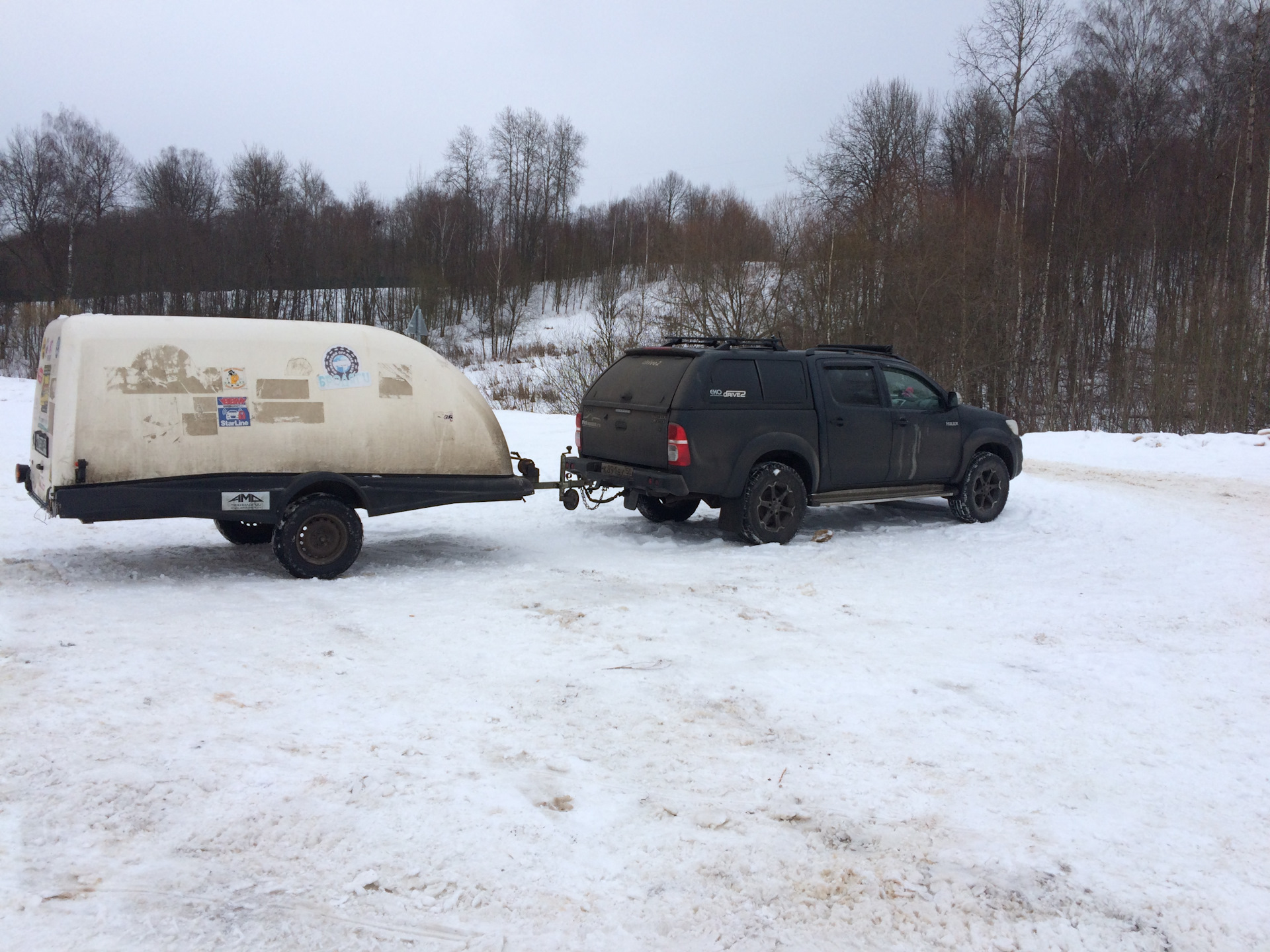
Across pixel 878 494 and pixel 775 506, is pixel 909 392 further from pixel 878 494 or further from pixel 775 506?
pixel 775 506

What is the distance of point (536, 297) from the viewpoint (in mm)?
69812

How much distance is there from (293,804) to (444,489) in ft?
14.9

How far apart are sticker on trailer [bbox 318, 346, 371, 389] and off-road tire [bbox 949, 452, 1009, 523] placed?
6829 millimetres

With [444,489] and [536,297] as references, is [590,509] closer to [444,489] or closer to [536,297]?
[444,489]

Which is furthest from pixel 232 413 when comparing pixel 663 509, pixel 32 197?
pixel 32 197

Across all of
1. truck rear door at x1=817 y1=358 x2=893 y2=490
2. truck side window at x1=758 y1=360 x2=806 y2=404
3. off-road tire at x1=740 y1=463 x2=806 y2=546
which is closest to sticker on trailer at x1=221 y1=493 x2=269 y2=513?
off-road tire at x1=740 y1=463 x2=806 y2=546

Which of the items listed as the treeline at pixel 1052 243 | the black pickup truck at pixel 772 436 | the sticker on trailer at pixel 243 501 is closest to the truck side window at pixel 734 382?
the black pickup truck at pixel 772 436

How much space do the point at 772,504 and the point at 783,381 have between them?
50.4 inches

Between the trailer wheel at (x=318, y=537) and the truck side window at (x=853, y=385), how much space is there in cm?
508

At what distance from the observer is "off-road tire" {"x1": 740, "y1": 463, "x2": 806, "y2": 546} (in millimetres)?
9359

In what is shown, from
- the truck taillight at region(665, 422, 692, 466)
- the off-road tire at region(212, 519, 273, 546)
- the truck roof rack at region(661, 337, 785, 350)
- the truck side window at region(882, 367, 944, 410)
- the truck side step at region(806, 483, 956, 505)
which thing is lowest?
the off-road tire at region(212, 519, 273, 546)

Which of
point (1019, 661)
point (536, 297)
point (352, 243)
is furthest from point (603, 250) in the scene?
point (1019, 661)

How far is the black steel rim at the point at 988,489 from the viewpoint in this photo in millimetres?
11055

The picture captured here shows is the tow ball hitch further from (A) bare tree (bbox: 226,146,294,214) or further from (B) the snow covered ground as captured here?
(A) bare tree (bbox: 226,146,294,214)
